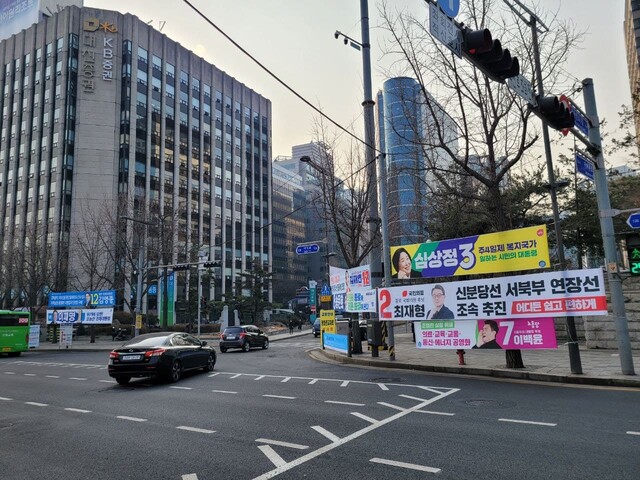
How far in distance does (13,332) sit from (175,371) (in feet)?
64.6

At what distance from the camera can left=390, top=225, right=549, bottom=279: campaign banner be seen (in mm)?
12055

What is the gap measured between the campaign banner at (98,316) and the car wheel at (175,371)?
77.4 ft

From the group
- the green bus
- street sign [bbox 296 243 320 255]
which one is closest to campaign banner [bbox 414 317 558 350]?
street sign [bbox 296 243 320 255]

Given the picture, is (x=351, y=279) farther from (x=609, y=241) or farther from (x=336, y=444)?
(x=336, y=444)

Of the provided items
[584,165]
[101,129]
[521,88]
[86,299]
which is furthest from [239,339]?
[101,129]

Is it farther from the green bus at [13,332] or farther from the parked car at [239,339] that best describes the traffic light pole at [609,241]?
the green bus at [13,332]

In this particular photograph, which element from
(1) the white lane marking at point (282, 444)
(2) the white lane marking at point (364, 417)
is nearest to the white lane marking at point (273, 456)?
(1) the white lane marking at point (282, 444)

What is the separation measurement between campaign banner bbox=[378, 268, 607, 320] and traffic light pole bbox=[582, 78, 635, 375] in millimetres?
524

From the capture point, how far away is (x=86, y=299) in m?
34.5

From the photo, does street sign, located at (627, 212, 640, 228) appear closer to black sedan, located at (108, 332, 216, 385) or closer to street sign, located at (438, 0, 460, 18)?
street sign, located at (438, 0, 460, 18)

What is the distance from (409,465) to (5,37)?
100m

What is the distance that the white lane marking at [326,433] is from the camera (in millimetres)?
6316

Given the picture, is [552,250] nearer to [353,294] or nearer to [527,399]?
[353,294]

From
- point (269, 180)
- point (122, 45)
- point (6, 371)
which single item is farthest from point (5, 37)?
point (6, 371)
